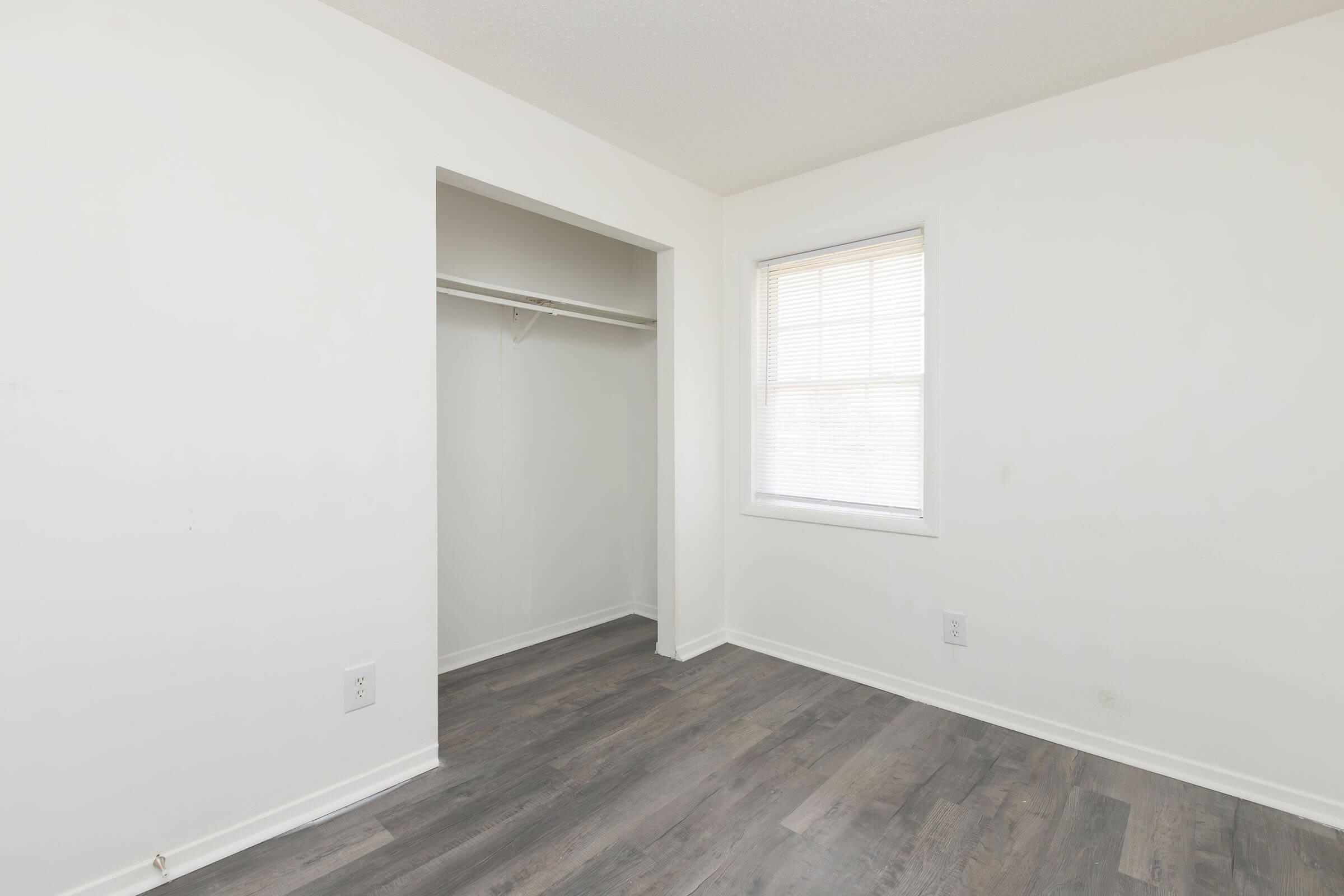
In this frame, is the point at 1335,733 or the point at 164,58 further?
the point at 1335,733

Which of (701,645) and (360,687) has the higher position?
(360,687)

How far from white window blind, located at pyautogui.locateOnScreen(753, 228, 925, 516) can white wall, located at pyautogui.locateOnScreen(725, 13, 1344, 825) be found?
169 mm

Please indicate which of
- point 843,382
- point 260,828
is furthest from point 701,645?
point 260,828

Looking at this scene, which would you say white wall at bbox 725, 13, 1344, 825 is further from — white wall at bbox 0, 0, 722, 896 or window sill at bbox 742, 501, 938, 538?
white wall at bbox 0, 0, 722, 896

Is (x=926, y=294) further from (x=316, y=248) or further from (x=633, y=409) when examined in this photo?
(x=316, y=248)

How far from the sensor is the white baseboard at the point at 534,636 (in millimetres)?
3232

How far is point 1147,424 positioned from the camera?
2328mm

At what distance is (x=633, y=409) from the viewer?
4.17m

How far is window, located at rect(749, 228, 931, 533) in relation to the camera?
9.69 feet

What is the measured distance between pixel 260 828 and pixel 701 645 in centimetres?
209

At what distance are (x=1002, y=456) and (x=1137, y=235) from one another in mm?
928

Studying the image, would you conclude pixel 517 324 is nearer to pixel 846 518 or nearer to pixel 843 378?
pixel 843 378

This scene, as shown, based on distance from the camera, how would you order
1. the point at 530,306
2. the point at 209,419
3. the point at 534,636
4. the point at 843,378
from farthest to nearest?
the point at 534,636
the point at 843,378
the point at 530,306
the point at 209,419

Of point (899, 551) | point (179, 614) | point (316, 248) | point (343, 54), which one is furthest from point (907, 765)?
point (343, 54)
